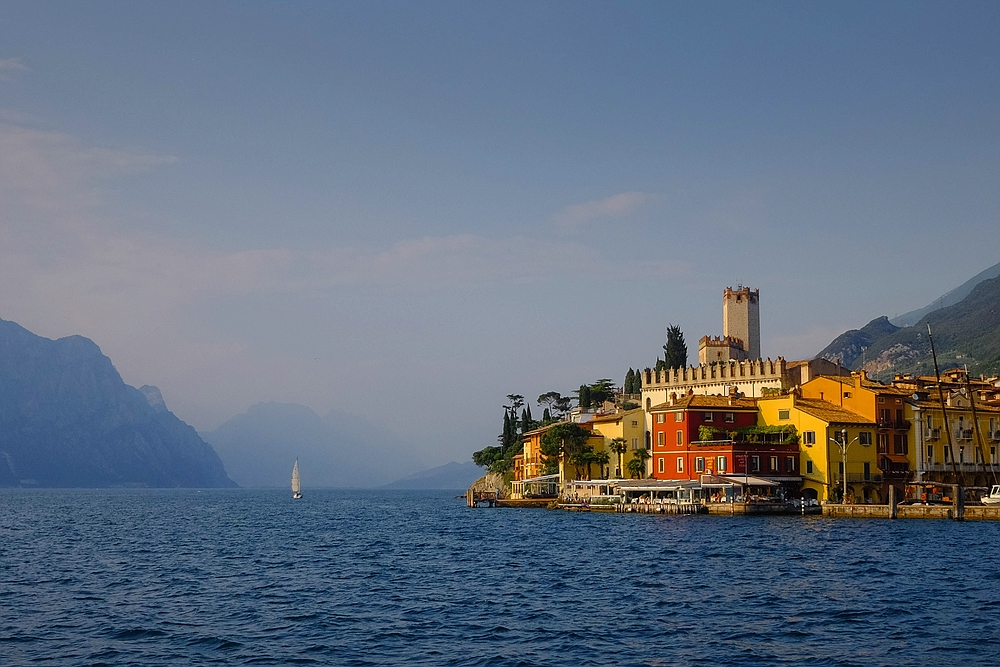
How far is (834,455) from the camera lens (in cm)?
9344

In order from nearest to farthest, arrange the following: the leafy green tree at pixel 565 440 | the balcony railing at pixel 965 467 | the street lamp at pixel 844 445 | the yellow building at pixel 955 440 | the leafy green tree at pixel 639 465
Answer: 1. the street lamp at pixel 844 445
2. the yellow building at pixel 955 440
3. the balcony railing at pixel 965 467
4. the leafy green tree at pixel 639 465
5. the leafy green tree at pixel 565 440

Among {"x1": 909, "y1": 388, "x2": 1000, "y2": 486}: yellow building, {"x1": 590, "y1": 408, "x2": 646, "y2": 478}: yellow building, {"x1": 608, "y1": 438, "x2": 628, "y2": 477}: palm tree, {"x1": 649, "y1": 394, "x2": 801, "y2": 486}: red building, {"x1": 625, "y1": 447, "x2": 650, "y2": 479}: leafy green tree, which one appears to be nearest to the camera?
{"x1": 649, "y1": 394, "x2": 801, "y2": 486}: red building

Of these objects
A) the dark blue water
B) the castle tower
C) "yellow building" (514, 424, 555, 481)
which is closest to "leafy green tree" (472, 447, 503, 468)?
"yellow building" (514, 424, 555, 481)

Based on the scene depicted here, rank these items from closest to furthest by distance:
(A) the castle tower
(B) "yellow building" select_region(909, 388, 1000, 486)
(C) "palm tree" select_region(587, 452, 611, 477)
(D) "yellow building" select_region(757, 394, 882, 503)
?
(D) "yellow building" select_region(757, 394, 882, 503) < (B) "yellow building" select_region(909, 388, 1000, 486) < (C) "palm tree" select_region(587, 452, 611, 477) < (A) the castle tower

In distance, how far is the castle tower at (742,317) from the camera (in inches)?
5615

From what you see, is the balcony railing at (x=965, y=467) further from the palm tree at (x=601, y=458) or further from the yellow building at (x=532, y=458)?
the yellow building at (x=532, y=458)

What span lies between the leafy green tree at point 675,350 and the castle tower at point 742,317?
7065mm

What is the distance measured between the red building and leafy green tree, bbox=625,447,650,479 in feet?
13.1

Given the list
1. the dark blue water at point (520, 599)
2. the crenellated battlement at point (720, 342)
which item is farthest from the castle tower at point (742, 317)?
the dark blue water at point (520, 599)

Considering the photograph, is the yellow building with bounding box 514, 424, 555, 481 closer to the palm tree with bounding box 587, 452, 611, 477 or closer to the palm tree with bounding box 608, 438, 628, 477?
the palm tree with bounding box 587, 452, 611, 477

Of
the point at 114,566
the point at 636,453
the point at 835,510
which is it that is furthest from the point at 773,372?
the point at 114,566

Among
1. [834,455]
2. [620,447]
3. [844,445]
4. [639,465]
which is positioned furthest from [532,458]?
[844,445]

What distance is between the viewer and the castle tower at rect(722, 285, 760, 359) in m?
143

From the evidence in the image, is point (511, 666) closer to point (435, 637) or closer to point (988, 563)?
point (435, 637)
